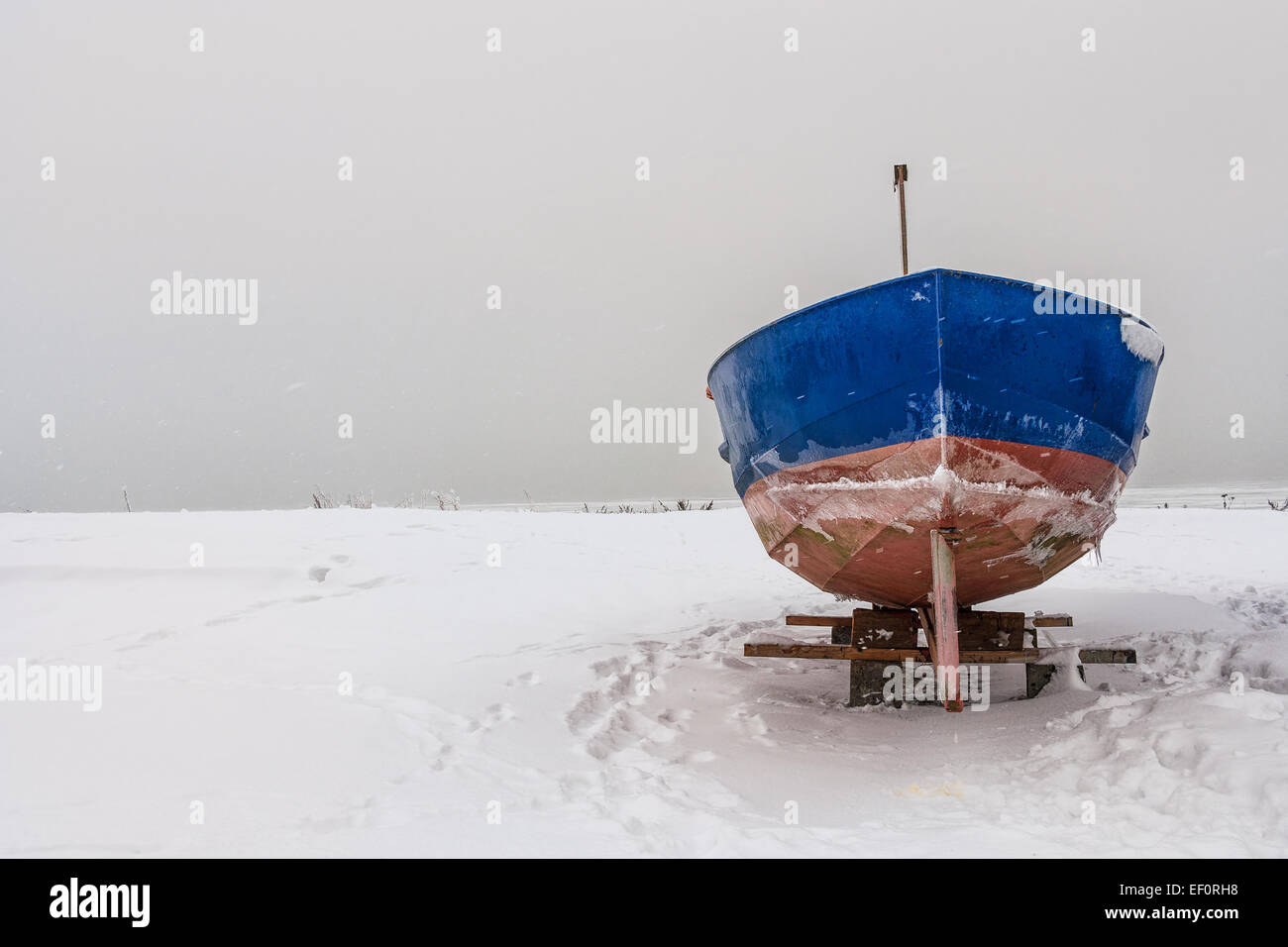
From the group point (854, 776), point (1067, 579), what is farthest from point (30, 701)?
point (1067, 579)

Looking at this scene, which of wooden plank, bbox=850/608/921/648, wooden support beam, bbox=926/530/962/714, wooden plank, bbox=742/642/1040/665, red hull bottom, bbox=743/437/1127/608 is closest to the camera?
wooden support beam, bbox=926/530/962/714

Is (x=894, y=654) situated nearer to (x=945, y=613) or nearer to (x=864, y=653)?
(x=864, y=653)

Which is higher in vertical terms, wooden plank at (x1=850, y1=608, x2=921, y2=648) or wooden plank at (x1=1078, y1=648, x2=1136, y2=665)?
wooden plank at (x1=850, y1=608, x2=921, y2=648)

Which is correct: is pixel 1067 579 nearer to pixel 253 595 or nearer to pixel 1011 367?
pixel 1011 367

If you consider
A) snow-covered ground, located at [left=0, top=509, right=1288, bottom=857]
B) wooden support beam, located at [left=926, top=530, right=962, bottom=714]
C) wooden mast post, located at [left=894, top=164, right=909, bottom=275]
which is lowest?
snow-covered ground, located at [left=0, top=509, right=1288, bottom=857]

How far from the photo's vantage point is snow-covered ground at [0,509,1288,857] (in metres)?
2.30

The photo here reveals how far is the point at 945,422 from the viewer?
3205 mm

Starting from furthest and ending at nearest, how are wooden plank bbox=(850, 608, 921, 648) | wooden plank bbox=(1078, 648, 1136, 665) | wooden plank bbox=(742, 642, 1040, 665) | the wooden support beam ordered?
wooden plank bbox=(850, 608, 921, 648), wooden plank bbox=(1078, 648, 1136, 665), wooden plank bbox=(742, 642, 1040, 665), the wooden support beam

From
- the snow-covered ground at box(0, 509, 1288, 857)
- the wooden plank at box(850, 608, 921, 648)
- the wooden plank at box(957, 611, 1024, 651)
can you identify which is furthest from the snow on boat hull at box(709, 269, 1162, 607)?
the snow-covered ground at box(0, 509, 1288, 857)

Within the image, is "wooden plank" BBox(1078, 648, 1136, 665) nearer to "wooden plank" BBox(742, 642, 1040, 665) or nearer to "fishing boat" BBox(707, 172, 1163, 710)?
"wooden plank" BBox(742, 642, 1040, 665)

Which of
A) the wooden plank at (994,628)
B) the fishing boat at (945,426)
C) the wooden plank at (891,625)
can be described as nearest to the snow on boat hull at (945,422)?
the fishing boat at (945,426)

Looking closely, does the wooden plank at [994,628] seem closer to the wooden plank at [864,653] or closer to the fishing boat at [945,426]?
the fishing boat at [945,426]

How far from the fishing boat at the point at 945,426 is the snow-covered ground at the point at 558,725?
583 mm

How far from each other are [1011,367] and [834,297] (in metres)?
0.80
